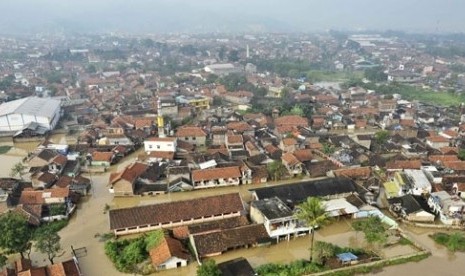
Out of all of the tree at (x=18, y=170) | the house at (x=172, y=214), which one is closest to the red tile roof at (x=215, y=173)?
the house at (x=172, y=214)

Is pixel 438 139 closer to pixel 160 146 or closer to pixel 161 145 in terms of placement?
pixel 161 145

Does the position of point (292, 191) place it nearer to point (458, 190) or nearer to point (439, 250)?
point (439, 250)

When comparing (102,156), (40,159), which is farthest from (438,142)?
(40,159)

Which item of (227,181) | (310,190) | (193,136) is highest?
(310,190)

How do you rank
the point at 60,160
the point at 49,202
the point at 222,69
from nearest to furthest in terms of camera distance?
the point at 49,202 < the point at 60,160 < the point at 222,69

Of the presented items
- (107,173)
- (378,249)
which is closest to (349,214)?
(378,249)

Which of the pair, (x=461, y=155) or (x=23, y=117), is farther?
(x=23, y=117)

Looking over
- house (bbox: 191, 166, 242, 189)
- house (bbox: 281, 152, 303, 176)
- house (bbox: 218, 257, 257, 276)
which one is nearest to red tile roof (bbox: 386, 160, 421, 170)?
house (bbox: 281, 152, 303, 176)
